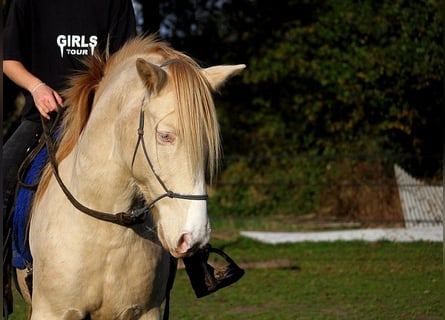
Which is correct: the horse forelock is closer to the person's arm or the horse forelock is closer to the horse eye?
the horse eye

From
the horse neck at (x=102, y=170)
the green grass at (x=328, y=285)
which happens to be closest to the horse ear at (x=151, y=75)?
the horse neck at (x=102, y=170)

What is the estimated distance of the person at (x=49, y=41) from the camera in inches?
185

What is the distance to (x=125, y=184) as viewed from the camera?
12.9ft

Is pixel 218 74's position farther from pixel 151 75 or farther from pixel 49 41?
pixel 49 41

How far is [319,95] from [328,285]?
764 cm

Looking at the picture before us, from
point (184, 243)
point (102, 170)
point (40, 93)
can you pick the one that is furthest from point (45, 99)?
point (184, 243)

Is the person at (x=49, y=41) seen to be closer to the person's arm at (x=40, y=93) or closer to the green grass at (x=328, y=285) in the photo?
the person's arm at (x=40, y=93)

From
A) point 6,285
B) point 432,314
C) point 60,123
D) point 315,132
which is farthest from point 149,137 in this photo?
point 315,132

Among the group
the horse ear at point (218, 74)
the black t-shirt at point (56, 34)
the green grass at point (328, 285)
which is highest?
the black t-shirt at point (56, 34)

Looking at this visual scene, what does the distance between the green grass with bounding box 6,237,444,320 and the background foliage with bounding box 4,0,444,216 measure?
104 inches

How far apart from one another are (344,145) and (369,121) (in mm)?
678

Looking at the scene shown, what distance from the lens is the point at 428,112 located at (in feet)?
55.0

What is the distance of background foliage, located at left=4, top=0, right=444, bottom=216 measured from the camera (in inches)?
622

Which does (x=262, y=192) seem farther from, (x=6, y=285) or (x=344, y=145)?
(x=6, y=285)
